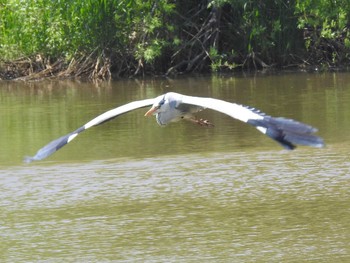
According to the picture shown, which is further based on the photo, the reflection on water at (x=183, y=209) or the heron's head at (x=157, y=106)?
the heron's head at (x=157, y=106)

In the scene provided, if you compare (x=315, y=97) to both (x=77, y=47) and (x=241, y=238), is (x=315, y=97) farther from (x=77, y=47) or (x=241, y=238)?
Result: (x=241, y=238)

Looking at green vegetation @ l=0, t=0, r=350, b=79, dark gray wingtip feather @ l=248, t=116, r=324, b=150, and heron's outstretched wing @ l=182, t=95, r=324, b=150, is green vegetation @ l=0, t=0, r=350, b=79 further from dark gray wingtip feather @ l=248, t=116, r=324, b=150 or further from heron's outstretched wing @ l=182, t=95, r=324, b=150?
dark gray wingtip feather @ l=248, t=116, r=324, b=150

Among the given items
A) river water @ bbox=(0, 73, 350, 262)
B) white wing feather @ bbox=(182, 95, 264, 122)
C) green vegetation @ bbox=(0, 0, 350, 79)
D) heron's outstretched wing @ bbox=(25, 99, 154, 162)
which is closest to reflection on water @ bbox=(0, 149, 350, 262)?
river water @ bbox=(0, 73, 350, 262)

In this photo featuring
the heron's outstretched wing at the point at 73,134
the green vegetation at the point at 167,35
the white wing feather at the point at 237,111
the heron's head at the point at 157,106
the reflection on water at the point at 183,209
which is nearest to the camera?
the white wing feather at the point at 237,111

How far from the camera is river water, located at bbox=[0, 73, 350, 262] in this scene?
7.93 metres

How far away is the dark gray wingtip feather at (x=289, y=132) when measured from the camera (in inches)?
248

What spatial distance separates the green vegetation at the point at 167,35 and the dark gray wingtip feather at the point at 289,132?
1398cm

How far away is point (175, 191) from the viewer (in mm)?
9828

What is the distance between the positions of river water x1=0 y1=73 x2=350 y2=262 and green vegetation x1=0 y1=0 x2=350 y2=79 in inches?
215

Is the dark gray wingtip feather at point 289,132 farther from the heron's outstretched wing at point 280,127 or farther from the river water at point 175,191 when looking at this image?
the river water at point 175,191

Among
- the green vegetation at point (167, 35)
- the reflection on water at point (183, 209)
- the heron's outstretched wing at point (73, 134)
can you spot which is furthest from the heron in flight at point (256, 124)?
the green vegetation at point (167, 35)

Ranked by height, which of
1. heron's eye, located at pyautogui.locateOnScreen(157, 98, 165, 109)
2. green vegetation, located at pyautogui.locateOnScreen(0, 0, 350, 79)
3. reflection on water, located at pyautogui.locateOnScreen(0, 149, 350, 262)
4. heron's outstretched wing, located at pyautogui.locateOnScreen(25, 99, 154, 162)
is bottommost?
reflection on water, located at pyautogui.locateOnScreen(0, 149, 350, 262)

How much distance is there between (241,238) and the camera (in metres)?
8.09

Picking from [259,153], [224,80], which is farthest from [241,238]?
[224,80]
